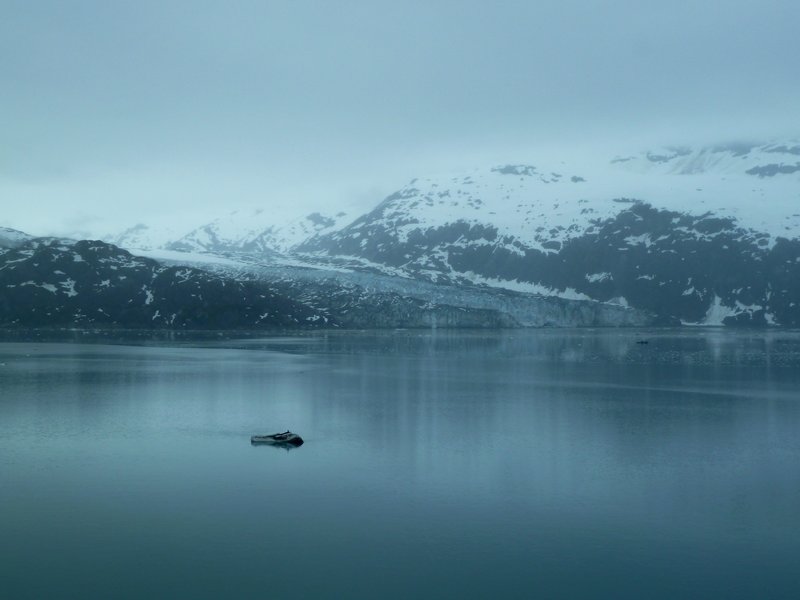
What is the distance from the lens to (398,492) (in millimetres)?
24281

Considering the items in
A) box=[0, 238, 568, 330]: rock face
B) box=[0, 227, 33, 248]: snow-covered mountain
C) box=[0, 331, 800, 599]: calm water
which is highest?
box=[0, 227, 33, 248]: snow-covered mountain

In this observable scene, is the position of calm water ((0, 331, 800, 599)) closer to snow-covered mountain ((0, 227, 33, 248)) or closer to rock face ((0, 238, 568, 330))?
rock face ((0, 238, 568, 330))

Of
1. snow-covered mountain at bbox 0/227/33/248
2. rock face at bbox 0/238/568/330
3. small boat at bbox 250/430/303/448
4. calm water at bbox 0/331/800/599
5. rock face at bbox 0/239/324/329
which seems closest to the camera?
calm water at bbox 0/331/800/599

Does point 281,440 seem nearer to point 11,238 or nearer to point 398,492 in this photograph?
point 398,492

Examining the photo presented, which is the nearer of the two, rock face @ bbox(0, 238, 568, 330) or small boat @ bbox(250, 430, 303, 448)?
small boat @ bbox(250, 430, 303, 448)

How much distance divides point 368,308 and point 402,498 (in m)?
132

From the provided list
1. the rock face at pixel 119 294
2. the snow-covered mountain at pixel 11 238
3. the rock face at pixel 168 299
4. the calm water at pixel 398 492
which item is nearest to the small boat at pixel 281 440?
the calm water at pixel 398 492

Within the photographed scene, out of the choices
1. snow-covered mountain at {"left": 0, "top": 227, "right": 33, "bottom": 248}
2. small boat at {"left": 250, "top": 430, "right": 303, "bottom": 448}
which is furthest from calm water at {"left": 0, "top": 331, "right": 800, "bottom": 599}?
snow-covered mountain at {"left": 0, "top": 227, "right": 33, "bottom": 248}

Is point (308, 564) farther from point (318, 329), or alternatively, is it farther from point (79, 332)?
point (318, 329)

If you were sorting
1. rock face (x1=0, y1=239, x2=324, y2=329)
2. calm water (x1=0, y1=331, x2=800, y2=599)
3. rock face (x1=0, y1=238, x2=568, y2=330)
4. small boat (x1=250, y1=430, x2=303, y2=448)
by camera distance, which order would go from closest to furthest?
1. calm water (x1=0, y1=331, x2=800, y2=599)
2. small boat (x1=250, y1=430, x2=303, y2=448)
3. rock face (x1=0, y1=239, x2=324, y2=329)
4. rock face (x1=0, y1=238, x2=568, y2=330)

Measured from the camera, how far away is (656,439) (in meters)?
33.2

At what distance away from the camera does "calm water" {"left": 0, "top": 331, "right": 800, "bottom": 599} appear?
1758 cm

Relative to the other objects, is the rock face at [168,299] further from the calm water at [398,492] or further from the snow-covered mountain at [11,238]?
the calm water at [398,492]

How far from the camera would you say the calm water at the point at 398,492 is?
17.6 m
